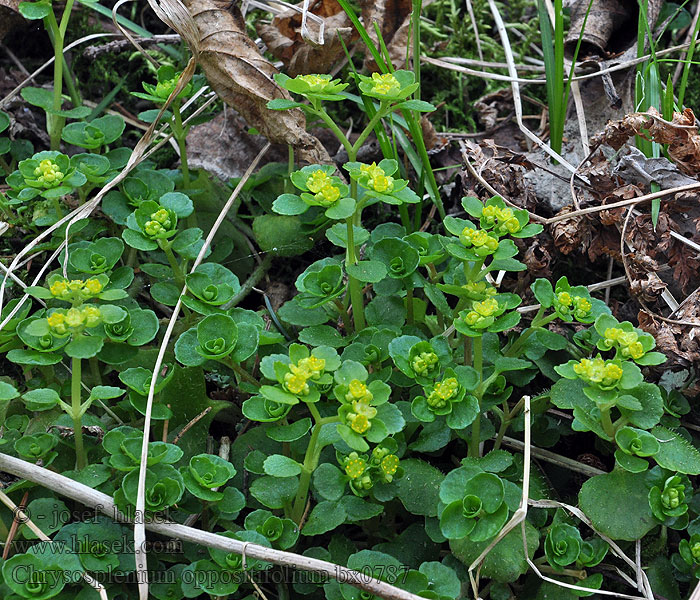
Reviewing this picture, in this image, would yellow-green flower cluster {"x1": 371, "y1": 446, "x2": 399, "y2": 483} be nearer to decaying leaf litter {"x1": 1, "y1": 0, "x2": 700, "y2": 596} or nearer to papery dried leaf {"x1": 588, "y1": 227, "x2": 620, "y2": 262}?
decaying leaf litter {"x1": 1, "y1": 0, "x2": 700, "y2": 596}

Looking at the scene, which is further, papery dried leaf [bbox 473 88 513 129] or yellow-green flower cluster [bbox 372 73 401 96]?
papery dried leaf [bbox 473 88 513 129]

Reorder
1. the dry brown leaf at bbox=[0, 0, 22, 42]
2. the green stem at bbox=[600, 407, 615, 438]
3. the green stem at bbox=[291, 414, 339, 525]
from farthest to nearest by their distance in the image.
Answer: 1. the dry brown leaf at bbox=[0, 0, 22, 42]
2. the green stem at bbox=[600, 407, 615, 438]
3. the green stem at bbox=[291, 414, 339, 525]

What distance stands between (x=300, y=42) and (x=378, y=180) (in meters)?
1.17

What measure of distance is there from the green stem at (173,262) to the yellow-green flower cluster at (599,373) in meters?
1.11

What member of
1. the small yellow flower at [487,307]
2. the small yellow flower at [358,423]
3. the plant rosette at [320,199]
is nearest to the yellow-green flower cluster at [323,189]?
the plant rosette at [320,199]

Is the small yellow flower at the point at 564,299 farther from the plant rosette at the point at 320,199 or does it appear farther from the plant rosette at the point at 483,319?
the plant rosette at the point at 320,199

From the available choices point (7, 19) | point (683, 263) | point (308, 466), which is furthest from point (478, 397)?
point (7, 19)

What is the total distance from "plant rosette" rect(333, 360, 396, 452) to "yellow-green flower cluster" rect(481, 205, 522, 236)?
1.78ft

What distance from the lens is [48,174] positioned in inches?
77.7

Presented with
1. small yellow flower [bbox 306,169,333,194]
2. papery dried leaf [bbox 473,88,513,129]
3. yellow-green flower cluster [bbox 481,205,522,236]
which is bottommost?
papery dried leaf [bbox 473,88,513,129]

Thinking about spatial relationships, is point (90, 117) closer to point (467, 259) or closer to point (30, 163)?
point (30, 163)

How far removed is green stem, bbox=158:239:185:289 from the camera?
1926mm

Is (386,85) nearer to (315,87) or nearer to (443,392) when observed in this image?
(315,87)

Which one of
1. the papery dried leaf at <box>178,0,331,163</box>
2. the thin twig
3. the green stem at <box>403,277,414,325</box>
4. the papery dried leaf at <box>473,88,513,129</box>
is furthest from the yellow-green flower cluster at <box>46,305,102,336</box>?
the papery dried leaf at <box>473,88,513,129</box>
